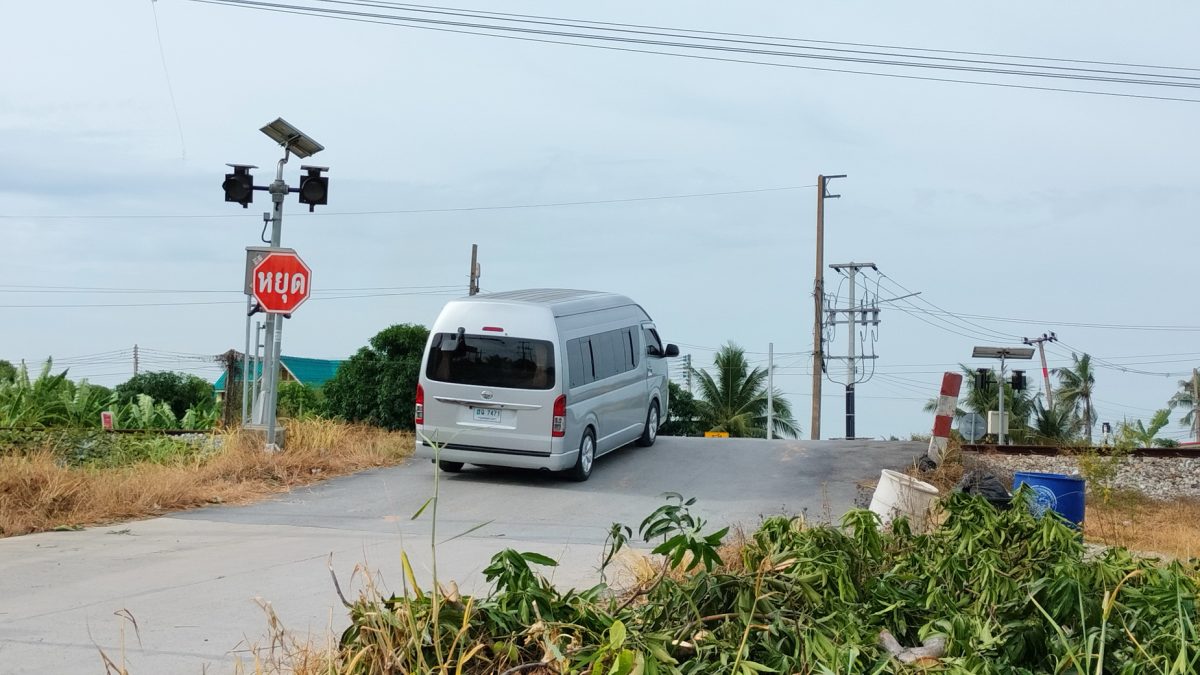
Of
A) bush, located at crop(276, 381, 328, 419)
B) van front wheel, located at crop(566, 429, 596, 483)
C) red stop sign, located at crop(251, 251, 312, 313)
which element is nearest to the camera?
van front wheel, located at crop(566, 429, 596, 483)

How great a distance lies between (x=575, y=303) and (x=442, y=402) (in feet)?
7.33

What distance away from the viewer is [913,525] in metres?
9.02

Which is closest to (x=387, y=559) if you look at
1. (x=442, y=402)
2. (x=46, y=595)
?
(x=46, y=595)

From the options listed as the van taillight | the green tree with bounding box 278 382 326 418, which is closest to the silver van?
the van taillight

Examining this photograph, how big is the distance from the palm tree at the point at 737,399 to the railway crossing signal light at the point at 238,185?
31907mm

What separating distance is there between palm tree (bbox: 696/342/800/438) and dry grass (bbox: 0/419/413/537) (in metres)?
29.1

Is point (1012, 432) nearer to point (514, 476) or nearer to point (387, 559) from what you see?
point (514, 476)

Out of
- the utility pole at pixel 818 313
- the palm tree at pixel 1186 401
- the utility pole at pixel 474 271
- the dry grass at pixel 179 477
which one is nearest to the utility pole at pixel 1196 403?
the palm tree at pixel 1186 401

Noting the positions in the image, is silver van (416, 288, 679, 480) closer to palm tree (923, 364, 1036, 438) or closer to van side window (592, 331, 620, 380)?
van side window (592, 331, 620, 380)

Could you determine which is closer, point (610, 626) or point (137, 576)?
point (610, 626)

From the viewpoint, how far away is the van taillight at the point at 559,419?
45.1 ft

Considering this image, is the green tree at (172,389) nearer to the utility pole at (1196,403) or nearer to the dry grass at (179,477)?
the dry grass at (179,477)

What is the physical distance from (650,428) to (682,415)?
1051 inches

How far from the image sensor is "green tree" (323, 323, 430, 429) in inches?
822
